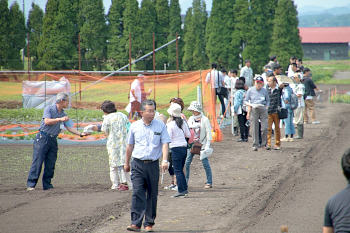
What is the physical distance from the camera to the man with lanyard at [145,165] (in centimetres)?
569

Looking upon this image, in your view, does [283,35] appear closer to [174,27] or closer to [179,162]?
[174,27]

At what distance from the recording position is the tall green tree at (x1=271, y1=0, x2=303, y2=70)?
116ft

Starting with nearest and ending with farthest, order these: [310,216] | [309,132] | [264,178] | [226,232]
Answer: [226,232], [310,216], [264,178], [309,132]

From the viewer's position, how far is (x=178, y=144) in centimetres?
744

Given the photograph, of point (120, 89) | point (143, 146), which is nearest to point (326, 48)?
point (120, 89)

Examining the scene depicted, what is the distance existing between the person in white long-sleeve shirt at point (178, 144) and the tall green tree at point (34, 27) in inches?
1102

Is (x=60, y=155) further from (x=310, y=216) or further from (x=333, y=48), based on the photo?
(x=333, y=48)

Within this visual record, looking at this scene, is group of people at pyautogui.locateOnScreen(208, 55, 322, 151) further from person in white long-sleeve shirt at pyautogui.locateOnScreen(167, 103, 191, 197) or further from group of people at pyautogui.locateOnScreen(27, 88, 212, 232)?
person in white long-sleeve shirt at pyautogui.locateOnScreen(167, 103, 191, 197)

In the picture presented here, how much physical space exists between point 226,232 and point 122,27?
3310 cm

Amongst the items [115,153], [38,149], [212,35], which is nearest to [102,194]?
[115,153]

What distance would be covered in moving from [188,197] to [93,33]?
28.6 metres

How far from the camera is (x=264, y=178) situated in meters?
8.99

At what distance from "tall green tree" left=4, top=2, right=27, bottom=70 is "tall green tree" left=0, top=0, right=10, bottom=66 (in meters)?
0.31

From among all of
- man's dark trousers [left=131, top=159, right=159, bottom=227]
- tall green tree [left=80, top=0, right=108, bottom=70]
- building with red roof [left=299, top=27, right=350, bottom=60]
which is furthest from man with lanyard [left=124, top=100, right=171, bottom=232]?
building with red roof [left=299, top=27, right=350, bottom=60]
